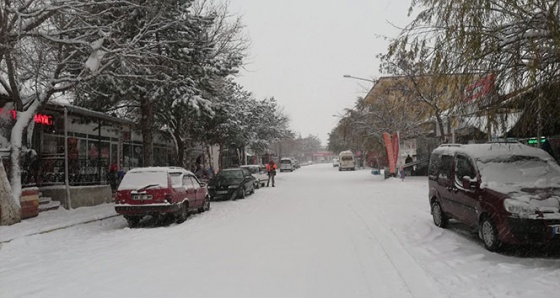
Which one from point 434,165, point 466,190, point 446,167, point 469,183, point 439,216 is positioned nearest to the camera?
point 469,183

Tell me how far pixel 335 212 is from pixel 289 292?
909 centimetres

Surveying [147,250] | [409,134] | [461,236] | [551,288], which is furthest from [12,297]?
[409,134]

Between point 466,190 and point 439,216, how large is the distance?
200 cm

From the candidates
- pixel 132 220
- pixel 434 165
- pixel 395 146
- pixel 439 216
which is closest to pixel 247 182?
pixel 132 220

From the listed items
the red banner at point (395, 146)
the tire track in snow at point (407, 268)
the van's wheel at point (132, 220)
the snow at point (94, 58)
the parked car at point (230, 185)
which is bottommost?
the tire track in snow at point (407, 268)

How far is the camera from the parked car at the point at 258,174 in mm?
28797

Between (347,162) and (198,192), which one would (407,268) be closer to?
(198,192)

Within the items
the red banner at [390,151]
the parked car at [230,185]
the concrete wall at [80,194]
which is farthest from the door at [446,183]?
the red banner at [390,151]

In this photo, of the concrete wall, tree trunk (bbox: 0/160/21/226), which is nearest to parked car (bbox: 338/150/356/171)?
the concrete wall

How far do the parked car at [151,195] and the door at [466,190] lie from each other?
24.9 ft

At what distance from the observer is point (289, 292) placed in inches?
219

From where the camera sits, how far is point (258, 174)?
96.6 ft

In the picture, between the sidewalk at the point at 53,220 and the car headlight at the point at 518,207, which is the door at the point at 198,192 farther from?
the car headlight at the point at 518,207

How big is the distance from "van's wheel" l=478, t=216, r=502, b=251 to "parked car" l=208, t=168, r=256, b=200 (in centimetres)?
1366
